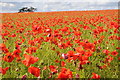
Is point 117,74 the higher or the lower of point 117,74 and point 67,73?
the lower

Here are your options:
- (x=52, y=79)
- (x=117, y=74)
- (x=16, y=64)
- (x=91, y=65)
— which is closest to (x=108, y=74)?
(x=117, y=74)

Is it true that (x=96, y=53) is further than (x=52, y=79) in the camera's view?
Yes

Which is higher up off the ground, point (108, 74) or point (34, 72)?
point (34, 72)

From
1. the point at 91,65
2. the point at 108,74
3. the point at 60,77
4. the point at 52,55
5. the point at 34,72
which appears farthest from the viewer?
the point at 52,55

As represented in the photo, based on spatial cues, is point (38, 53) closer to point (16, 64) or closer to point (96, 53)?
point (16, 64)

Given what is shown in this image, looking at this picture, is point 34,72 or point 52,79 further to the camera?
point 52,79

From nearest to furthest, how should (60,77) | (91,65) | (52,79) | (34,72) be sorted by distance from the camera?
(60,77), (34,72), (52,79), (91,65)

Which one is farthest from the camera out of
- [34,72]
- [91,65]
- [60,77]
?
[91,65]

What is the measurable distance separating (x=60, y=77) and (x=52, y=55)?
65.5 inches

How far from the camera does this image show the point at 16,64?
2.84 m

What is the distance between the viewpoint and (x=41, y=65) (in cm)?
278

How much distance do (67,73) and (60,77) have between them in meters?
0.08

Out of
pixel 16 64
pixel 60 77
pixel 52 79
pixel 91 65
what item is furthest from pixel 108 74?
pixel 16 64

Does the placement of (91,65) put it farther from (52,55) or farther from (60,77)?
(60,77)
